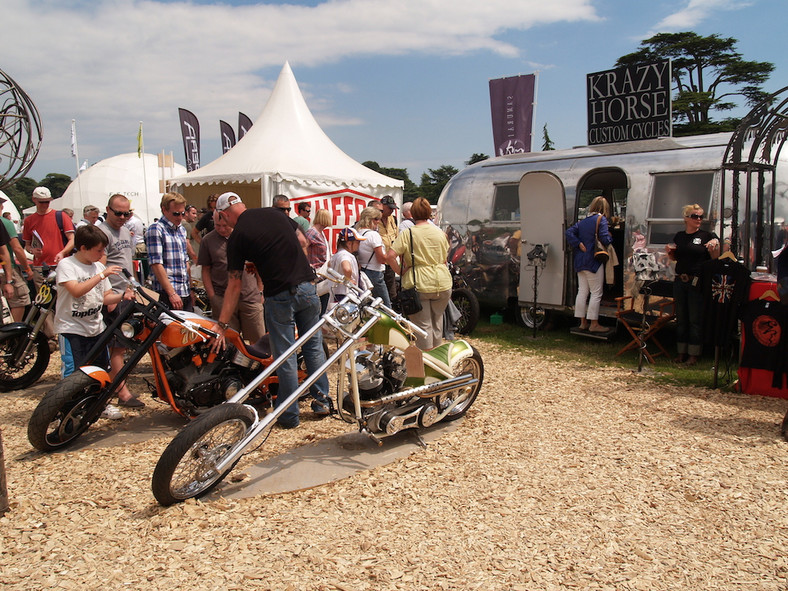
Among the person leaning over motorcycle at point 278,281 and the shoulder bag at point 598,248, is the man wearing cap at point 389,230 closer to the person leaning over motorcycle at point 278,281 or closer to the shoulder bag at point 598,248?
the shoulder bag at point 598,248

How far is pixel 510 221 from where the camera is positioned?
9.45 metres

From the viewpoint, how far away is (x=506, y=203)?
31.4ft

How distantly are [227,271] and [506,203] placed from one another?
18.4 ft

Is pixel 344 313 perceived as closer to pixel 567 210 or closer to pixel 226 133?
pixel 567 210

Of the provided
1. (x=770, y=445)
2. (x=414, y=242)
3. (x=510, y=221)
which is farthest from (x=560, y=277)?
(x=770, y=445)

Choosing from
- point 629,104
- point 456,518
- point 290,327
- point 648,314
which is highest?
point 629,104

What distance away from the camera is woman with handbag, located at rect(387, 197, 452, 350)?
5836 mm

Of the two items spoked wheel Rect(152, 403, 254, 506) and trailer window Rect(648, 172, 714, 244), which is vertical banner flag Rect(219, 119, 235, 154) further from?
spoked wheel Rect(152, 403, 254, 506)

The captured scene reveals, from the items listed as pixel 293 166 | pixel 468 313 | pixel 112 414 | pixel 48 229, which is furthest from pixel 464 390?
pixel 293 166

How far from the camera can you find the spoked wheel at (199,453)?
3.28m

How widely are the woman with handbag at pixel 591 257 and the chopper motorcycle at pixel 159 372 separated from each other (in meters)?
4.87

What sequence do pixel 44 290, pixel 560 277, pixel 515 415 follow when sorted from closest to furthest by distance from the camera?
pixel 515 415 → pixel 44 290 → pixel 560 277

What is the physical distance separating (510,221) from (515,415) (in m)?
4.81

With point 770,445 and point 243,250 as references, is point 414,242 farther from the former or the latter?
point 770,445
